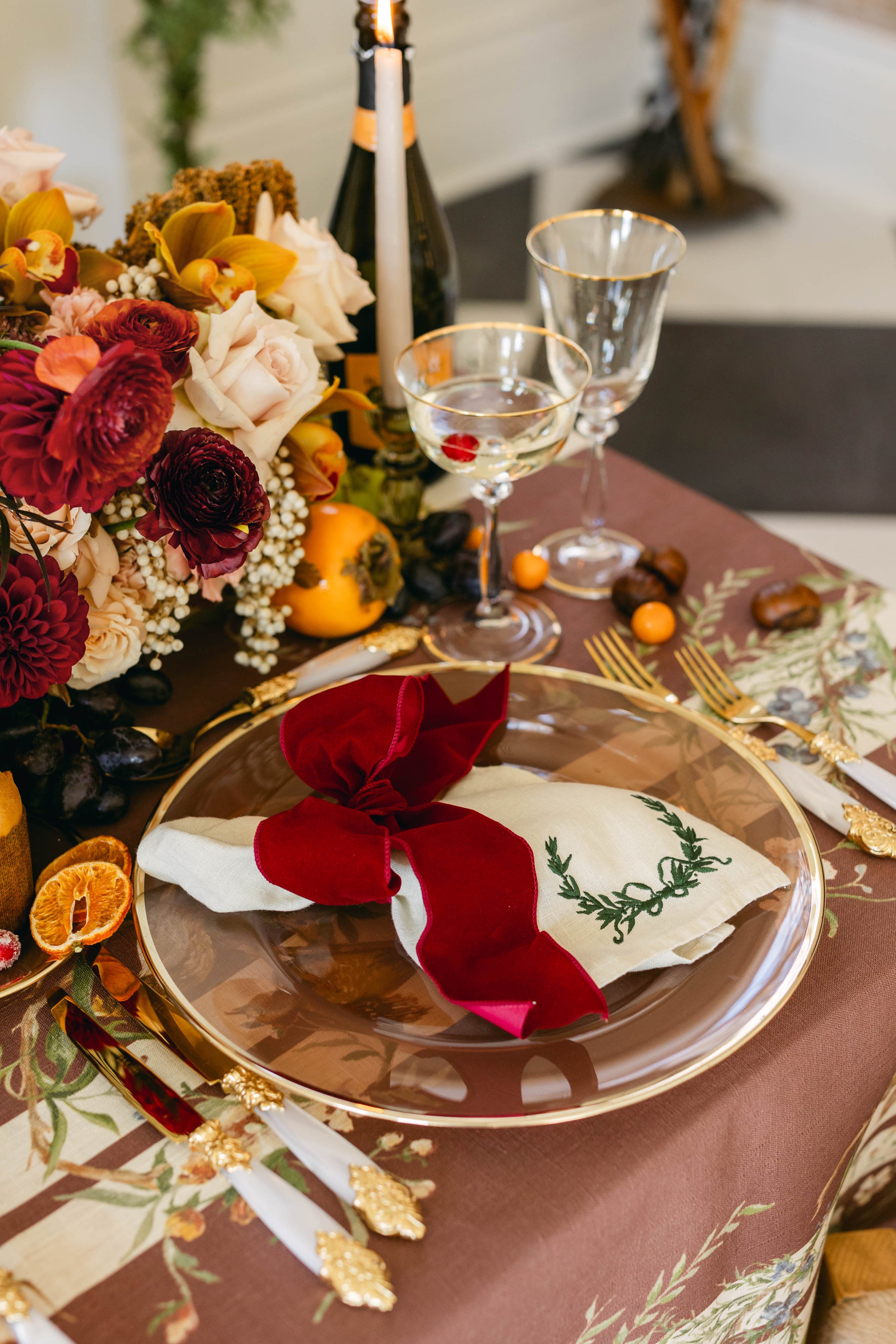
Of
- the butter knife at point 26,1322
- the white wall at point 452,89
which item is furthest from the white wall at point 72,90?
the butter knife at point 26,1322

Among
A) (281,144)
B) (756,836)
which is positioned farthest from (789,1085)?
(281,144)

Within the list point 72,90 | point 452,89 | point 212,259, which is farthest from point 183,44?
point 212,259

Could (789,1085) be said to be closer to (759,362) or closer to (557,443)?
(557,443)

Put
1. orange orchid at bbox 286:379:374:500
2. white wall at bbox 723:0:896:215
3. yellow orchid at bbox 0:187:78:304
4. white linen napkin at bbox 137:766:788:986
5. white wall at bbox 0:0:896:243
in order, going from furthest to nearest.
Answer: white wall at bbox 723:0:896:215
white wall at bbox 0:0:896:243
orange orchid at bbox 286:379:374:500
yellow orchid at bbox 0:187:78:304
white linen napkin at bbox 137:766:788:986

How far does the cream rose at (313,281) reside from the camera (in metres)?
0.79

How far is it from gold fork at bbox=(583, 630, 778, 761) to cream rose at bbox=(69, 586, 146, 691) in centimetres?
30

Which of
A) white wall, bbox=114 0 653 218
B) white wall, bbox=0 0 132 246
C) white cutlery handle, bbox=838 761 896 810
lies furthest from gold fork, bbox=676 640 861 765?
white wall, bbox=114 0 653 218

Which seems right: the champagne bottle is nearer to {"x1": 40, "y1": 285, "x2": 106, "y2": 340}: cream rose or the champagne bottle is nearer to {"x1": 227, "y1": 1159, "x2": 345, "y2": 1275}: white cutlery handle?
{"x1": 40, "y1": 285, "x2": 106, "y2": 340}: cream rose

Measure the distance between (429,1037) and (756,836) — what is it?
21cm

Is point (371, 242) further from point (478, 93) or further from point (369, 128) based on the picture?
point (478, 93)

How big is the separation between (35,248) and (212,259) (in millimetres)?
118

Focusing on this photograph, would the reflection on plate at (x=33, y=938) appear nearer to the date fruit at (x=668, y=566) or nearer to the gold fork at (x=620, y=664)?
the gold fork at (x=620, y=664)

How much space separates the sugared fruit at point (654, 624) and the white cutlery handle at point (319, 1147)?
45 centimetres

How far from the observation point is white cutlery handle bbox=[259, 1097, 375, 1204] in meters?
0.49
